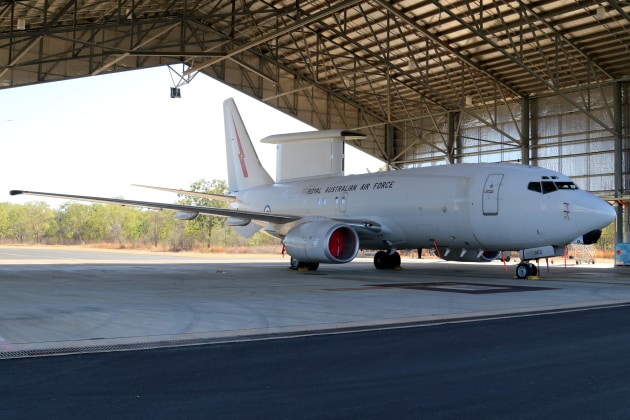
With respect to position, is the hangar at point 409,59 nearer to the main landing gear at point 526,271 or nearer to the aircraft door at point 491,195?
the aircraft door at point 491,195

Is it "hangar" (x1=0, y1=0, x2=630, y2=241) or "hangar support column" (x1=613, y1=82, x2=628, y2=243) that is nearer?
"hangar" (x1=0, y1=0, x2=630, y2=241)

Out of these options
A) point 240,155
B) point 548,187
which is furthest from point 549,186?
→ point 240,155

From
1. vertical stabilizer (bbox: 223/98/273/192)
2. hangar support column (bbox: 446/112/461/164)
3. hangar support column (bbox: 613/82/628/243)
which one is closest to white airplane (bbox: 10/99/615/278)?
vertical stabilizer (bbox: 223/98/273/192)

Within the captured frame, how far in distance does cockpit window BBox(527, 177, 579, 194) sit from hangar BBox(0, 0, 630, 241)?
932 cm

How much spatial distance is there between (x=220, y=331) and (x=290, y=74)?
30990mm

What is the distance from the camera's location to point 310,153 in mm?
23484

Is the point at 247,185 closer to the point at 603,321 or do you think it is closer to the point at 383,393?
the point at 603,321

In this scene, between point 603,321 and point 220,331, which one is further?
point 603,321

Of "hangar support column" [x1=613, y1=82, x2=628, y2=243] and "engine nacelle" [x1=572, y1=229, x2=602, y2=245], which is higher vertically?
"hangar support column" [x1=613, y1=82, x2=628, y2=243]

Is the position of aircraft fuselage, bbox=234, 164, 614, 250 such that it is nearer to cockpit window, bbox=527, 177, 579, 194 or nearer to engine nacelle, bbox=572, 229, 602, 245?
cockpit window, bbox=527, 177, 579, 194

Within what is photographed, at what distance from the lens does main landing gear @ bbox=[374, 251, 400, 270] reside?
22.2 m

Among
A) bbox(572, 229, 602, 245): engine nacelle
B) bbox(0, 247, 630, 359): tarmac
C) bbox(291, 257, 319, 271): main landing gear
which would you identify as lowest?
bbox(0, 247, 630, 359): tarmac

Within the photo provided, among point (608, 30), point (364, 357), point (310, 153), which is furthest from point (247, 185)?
point (364, 357)

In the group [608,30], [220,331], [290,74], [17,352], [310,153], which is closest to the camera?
[17,352]
